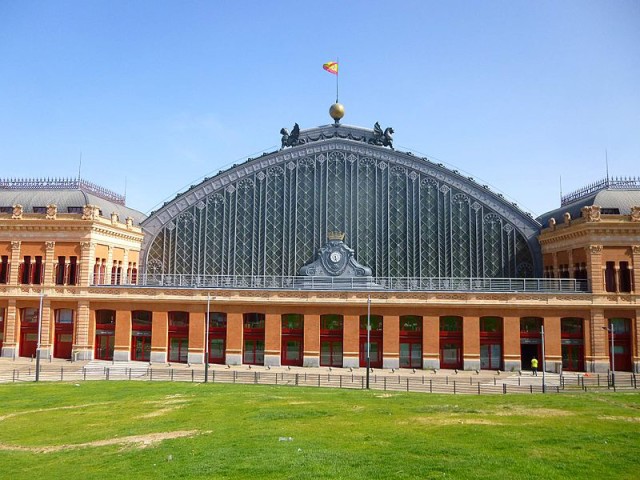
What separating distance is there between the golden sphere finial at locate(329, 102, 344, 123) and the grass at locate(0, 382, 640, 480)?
147 ft

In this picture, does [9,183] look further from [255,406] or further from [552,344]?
[552,344]

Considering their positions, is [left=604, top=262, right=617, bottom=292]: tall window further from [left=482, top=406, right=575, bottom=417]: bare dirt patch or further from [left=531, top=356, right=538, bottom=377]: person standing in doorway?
[left=482, top=406, right=575, bottom=417]: bare dirt patch

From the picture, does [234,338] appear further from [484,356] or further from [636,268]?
[636,268]

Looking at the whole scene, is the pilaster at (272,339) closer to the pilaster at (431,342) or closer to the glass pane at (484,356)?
the pilaster at (431,342)

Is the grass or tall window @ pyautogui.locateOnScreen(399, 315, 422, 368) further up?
tall window @ pyautogui.locateOnScreen(399, 315, 422, 368)

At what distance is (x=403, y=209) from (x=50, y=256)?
42396 millimetres

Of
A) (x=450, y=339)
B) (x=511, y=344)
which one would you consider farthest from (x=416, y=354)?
(x=511, y=344)

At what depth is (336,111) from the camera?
77.6m

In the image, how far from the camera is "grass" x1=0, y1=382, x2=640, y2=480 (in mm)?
22484

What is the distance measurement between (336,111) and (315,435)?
5644cm

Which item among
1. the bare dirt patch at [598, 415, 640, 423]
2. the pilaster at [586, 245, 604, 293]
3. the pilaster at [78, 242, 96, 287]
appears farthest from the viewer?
the pilaster at [78, 242, 96, 287]

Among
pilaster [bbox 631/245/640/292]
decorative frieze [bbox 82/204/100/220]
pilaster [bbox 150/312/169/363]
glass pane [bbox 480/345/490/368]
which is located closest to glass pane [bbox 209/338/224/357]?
pilaster [bbox 150/312/169/363]

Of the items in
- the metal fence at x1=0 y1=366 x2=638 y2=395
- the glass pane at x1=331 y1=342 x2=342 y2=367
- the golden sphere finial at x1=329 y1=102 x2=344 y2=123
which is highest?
the golden sphere finial at x1=329 y1=102 x2=344 y2=123

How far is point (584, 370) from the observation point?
60562 mm
